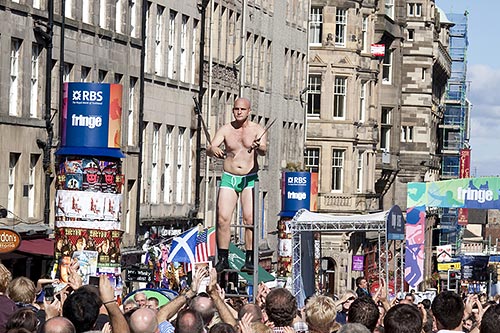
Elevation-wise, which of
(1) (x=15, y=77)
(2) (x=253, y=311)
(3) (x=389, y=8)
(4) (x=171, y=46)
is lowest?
(2) (x=253, y=311)

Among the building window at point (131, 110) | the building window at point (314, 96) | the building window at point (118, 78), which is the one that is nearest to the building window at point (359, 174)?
the building window at point (314, 96)

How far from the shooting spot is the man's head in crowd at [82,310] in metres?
13.0

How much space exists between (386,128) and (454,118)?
130 ft

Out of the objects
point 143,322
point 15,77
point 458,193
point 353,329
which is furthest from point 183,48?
point 353,329

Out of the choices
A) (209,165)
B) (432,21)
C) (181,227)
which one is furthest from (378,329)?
(432,21)

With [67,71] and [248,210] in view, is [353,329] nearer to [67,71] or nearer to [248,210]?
[248,210]

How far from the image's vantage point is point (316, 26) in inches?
2835

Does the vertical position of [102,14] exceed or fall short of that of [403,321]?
it exceeds it

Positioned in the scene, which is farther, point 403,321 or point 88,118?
point 88,118

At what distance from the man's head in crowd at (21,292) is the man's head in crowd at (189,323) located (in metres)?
3.35

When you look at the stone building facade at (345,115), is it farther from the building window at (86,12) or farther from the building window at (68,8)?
the building window at (68,8)

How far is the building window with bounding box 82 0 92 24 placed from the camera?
4097 centimetres

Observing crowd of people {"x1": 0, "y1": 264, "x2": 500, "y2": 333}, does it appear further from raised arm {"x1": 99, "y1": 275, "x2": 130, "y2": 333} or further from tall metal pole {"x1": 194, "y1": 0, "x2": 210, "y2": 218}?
tall metal pole {"x1": 194, "y1": 0, "x2": 210, "y2": 218}

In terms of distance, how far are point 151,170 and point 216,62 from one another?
7.39 m
